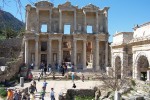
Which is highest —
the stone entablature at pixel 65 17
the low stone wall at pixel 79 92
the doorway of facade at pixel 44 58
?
the stone entablature at pixel 65 17

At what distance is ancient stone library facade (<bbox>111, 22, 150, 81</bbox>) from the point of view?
24.9 metres

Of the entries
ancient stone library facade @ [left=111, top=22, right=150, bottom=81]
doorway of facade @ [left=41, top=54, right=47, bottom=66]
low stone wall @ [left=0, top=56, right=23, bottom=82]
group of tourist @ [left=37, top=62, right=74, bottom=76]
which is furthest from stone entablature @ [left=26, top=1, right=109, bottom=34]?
ancient stone library facade @ [left=111, top=22, right=150, bottom=81]

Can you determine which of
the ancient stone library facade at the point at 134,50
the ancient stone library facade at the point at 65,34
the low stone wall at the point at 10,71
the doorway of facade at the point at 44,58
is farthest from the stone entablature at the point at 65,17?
the ancient stone library facade at the point at 134,50

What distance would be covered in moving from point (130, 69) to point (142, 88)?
6.48m

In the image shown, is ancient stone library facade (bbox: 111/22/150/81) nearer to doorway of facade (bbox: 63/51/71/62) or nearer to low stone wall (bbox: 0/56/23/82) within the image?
low stone wall (bbox: 0/56/23/82)

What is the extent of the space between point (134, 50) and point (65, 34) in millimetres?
18103

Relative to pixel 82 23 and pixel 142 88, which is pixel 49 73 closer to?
pixel 82 23

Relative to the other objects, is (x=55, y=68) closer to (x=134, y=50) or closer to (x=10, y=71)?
(x=10, y=71)

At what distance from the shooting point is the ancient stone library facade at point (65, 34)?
4269 centimetres

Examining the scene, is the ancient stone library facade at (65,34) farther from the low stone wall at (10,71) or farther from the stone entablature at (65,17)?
the low stone wall at (10,71)

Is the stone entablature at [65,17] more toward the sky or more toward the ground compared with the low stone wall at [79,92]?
more toward the sky

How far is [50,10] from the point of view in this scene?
1718 inches

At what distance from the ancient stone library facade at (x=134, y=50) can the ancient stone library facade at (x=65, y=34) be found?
1029 cm

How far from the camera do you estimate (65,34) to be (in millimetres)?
43719
